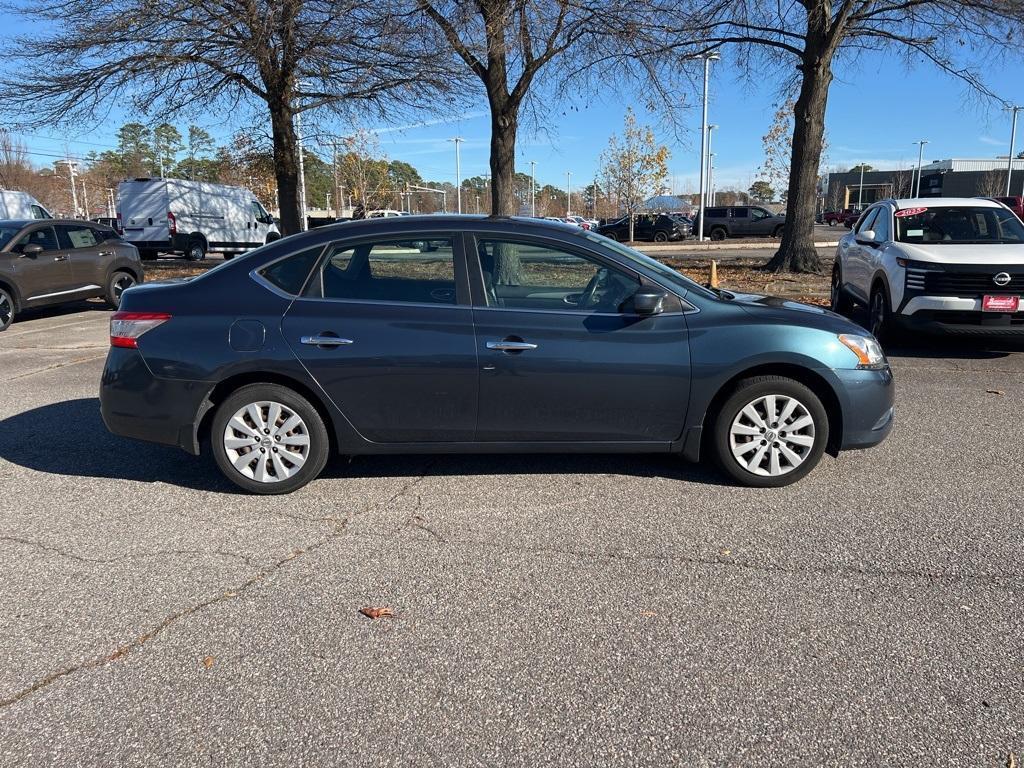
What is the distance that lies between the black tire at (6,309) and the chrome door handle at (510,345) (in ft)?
33.7

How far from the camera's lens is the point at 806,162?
15.8 meters

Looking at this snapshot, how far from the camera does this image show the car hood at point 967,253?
7.91 metres

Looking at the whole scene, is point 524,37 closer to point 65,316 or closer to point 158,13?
point 158,13

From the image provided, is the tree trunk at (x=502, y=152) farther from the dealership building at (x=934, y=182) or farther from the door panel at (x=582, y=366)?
the dealership building at (x=934, y=182)

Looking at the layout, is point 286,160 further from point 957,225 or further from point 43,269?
point 957,225

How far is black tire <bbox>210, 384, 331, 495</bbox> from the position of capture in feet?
14.4

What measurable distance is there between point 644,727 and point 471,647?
755 millimetres

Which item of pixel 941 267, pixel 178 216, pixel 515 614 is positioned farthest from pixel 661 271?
→ pixel 178 216

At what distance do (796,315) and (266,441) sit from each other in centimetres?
324

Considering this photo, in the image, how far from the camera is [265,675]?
2.78m

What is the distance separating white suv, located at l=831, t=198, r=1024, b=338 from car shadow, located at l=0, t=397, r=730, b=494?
4.66 metres

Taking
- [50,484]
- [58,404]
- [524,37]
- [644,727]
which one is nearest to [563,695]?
[644,727]

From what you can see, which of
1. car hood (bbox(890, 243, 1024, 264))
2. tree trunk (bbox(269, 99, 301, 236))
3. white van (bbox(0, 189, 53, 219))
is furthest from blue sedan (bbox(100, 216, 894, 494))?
white van (bbox(0, 189, 53, 219))

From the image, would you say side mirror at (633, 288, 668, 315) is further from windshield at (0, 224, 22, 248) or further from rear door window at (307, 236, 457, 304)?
windshield at (0, 224, 22, 248)
